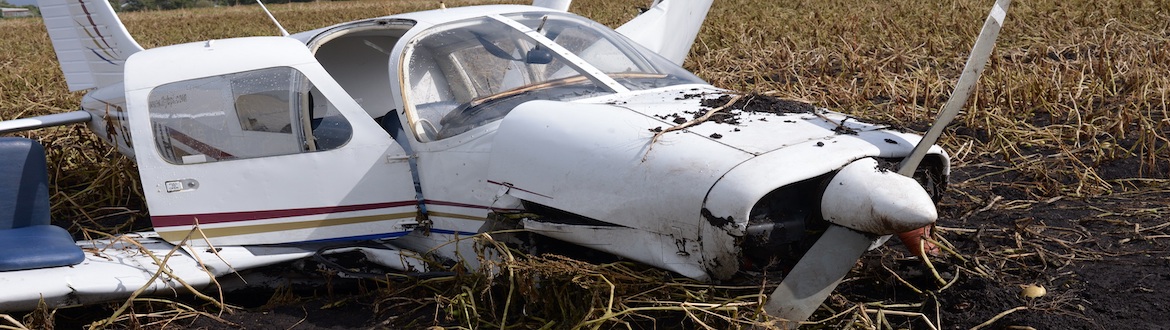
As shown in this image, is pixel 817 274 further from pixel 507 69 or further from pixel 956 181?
pixel 956 181

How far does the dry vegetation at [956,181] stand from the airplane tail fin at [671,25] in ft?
2.70

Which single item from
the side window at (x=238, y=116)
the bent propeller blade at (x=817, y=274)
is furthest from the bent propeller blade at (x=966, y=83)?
the side window at (x=238, y=116)

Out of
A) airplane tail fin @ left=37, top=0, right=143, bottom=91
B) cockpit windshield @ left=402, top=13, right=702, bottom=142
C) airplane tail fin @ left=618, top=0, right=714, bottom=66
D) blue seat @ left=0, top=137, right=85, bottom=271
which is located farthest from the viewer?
airplane tail fin @ left=618, top=0, right=714, bottom=66

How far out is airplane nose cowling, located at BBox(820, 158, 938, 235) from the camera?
3439mm

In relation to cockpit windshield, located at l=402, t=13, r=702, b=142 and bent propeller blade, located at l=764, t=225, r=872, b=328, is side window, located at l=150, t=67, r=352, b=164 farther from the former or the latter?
bent propeller blade, located at l=764, t=225, r=872, b=328

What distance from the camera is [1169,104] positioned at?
717 cm

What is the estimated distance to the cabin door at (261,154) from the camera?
198 inches

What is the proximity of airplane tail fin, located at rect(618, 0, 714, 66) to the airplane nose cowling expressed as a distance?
394cm

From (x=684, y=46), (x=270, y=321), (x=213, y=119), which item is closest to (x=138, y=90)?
(x=213, y=119)

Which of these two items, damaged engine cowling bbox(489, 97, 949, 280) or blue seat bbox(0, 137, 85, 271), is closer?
damaged engine cowling bbox(489, 97, 949, 280)

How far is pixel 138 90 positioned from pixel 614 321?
2.83 metres

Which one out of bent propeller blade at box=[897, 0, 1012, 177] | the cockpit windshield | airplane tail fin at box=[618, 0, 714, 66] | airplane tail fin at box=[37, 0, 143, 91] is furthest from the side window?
airplane tail fin at box=[618, 0, 714, 66]

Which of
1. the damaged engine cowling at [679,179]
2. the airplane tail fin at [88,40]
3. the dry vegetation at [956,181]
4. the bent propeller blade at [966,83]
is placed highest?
the bent propeller blade at [966,83]

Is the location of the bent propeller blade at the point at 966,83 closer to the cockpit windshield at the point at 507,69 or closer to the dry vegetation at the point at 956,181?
the dry vegetation at the point at 956,181
